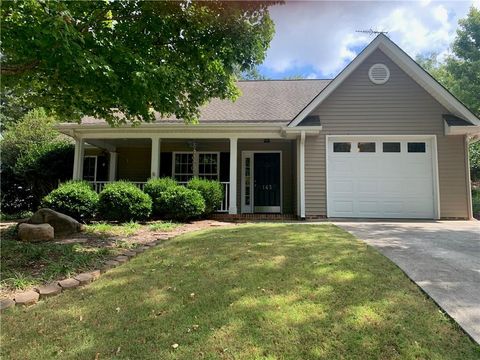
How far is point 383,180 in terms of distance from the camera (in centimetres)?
1080

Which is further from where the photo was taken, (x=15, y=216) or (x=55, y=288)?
(x=15, y=216)

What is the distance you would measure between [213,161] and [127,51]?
27.2 feet

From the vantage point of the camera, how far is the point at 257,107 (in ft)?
43.7

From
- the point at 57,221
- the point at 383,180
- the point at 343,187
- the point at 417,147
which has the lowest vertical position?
the point at 57,221

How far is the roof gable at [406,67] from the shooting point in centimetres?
1039

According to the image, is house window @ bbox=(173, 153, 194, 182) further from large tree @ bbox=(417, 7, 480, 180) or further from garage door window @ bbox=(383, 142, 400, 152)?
large tree @ bbox=(417, 7, 480, 180)

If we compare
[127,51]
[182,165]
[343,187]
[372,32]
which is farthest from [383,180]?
[127,51]

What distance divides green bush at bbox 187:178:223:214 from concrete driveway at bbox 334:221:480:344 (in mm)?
4864

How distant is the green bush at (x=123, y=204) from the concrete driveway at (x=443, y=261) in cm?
588

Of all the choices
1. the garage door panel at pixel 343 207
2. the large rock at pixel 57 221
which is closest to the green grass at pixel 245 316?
the large rock at pixel 57 221

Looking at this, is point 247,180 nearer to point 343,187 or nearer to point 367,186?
point 343,187

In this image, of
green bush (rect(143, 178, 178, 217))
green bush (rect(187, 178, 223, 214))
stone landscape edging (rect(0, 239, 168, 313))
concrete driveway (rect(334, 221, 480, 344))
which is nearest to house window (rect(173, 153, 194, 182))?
green bush (rect(187, 178, 223, 214))

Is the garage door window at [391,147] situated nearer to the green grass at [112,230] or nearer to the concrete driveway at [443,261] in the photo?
the concrete driveway at [443,261]

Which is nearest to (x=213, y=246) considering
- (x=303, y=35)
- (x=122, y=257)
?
(x=122, y=257)
